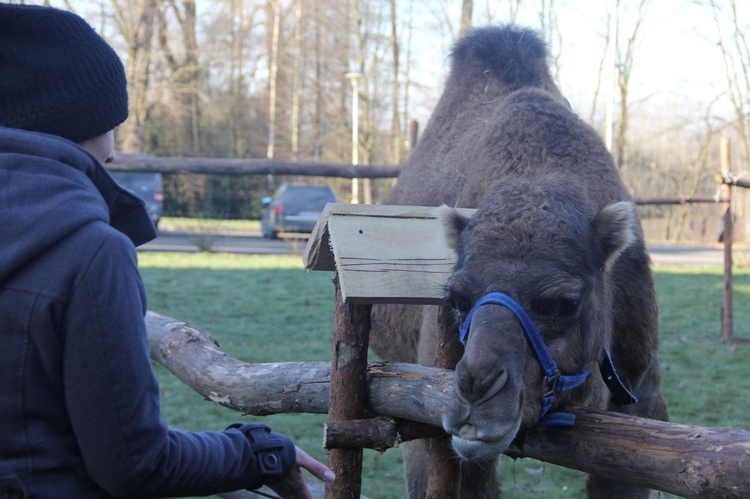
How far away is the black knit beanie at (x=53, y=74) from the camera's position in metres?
1.60

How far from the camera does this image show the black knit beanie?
160cm

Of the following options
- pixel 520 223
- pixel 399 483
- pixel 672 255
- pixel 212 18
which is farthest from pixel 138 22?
pixel 520 223

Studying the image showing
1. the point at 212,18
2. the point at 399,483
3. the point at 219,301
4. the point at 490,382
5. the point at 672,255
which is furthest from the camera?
the point at 212,18

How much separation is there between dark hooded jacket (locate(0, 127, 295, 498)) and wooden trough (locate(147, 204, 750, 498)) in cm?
122

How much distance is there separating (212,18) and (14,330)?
37655 mm

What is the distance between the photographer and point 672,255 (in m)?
21.5

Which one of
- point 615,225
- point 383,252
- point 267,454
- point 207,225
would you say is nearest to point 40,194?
point 267,454

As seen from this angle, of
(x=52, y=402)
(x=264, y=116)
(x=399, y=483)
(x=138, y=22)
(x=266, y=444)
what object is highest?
(x=138, y=22)


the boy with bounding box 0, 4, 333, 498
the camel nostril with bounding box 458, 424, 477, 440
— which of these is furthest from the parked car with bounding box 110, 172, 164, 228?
the boy with bounding box 0, 4, 333, 498

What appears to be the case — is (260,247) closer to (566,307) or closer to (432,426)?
(432,426)

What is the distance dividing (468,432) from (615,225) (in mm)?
1058

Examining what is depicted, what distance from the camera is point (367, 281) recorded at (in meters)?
2.74

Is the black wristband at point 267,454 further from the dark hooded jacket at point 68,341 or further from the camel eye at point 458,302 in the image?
the camel eye at point 458,302

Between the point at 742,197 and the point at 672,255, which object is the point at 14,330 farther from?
the point at 742,197
